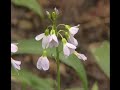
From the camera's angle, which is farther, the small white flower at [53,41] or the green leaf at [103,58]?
the green leaf at [103,58]

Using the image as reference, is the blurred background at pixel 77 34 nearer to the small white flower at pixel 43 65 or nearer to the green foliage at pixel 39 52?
the green foliage at pixel 39 52

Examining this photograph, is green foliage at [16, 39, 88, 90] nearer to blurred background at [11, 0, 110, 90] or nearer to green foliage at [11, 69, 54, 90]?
green foliage at [11, 69, 54, 90]

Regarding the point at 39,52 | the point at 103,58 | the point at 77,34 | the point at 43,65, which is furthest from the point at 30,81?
the point at 77,34

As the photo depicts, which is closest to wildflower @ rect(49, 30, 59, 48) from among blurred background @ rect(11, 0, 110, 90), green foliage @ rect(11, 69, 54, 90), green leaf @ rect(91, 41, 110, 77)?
green foliage @ rect(11, 69, 54, 90)

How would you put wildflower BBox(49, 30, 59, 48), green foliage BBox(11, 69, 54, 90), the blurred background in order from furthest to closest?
1. the blurred background
2. green foliage BBox(11, 69, 54, 90)
3. wildflower BBox(49, 30, 59, 48)

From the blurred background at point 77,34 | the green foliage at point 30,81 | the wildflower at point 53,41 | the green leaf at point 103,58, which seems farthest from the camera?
the blurred background at point 77,34

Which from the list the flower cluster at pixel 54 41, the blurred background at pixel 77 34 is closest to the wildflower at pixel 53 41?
the flower cluster at pixel 54 41

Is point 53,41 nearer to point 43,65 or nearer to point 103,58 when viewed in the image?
point 43,65

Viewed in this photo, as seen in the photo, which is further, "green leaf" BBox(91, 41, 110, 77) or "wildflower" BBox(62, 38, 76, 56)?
"green leaf" BBox(91, 41, 110, 77)

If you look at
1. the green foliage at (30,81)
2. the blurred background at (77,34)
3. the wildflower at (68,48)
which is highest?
the blurred background at (77,34)

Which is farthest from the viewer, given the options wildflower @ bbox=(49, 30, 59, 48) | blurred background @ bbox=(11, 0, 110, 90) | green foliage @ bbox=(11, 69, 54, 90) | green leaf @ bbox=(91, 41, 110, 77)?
blurred background @ bbox=(11, 0, 110, 90)

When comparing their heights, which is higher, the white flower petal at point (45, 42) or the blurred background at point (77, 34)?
the blurred background at point (77, 34)
